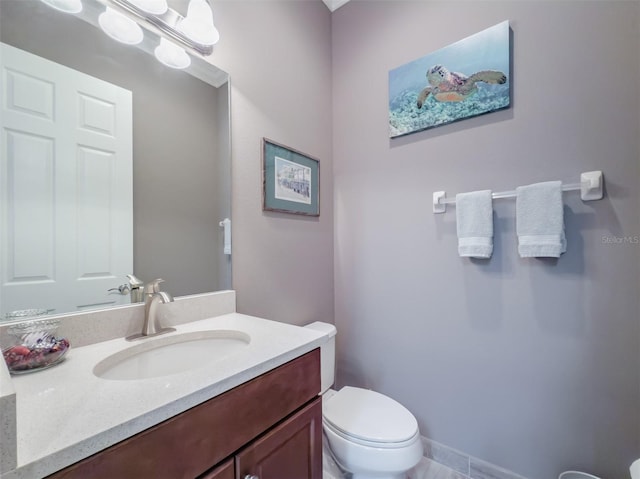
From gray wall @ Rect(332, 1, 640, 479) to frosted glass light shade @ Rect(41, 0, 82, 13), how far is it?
4.27ft

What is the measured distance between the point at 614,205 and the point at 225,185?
1.57 m

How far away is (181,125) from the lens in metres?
1.07

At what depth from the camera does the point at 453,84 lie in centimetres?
134

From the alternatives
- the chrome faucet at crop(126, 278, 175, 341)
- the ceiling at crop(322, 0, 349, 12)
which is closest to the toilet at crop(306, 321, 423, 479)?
the chrome faucet at crop(126, 278, 175, 341)

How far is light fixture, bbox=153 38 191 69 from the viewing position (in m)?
1.00

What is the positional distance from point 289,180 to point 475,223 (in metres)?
0.95

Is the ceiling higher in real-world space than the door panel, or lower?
higher

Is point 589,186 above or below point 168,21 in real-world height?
below

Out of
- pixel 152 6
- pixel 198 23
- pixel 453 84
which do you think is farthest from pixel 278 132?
pixel 453 84

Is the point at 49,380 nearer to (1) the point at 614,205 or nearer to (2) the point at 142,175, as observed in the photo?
(2) the point at 142,175

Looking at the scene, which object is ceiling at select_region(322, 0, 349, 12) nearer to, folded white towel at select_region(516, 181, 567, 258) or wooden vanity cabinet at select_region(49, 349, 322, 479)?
folded white towel at select_region(516, 181, 567, 258)

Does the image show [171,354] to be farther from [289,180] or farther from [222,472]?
[289,180]

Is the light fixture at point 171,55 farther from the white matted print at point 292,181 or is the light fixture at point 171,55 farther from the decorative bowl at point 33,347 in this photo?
the decorative bowl at point 33,347

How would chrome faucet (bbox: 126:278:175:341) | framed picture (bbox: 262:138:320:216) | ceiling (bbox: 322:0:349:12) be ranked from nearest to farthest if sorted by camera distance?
chrome faucet (bbox: 126:278:175:341) → framed picture (bbox: 262:138:320:216) → ceiling (bbox: 322:0:349:12)
